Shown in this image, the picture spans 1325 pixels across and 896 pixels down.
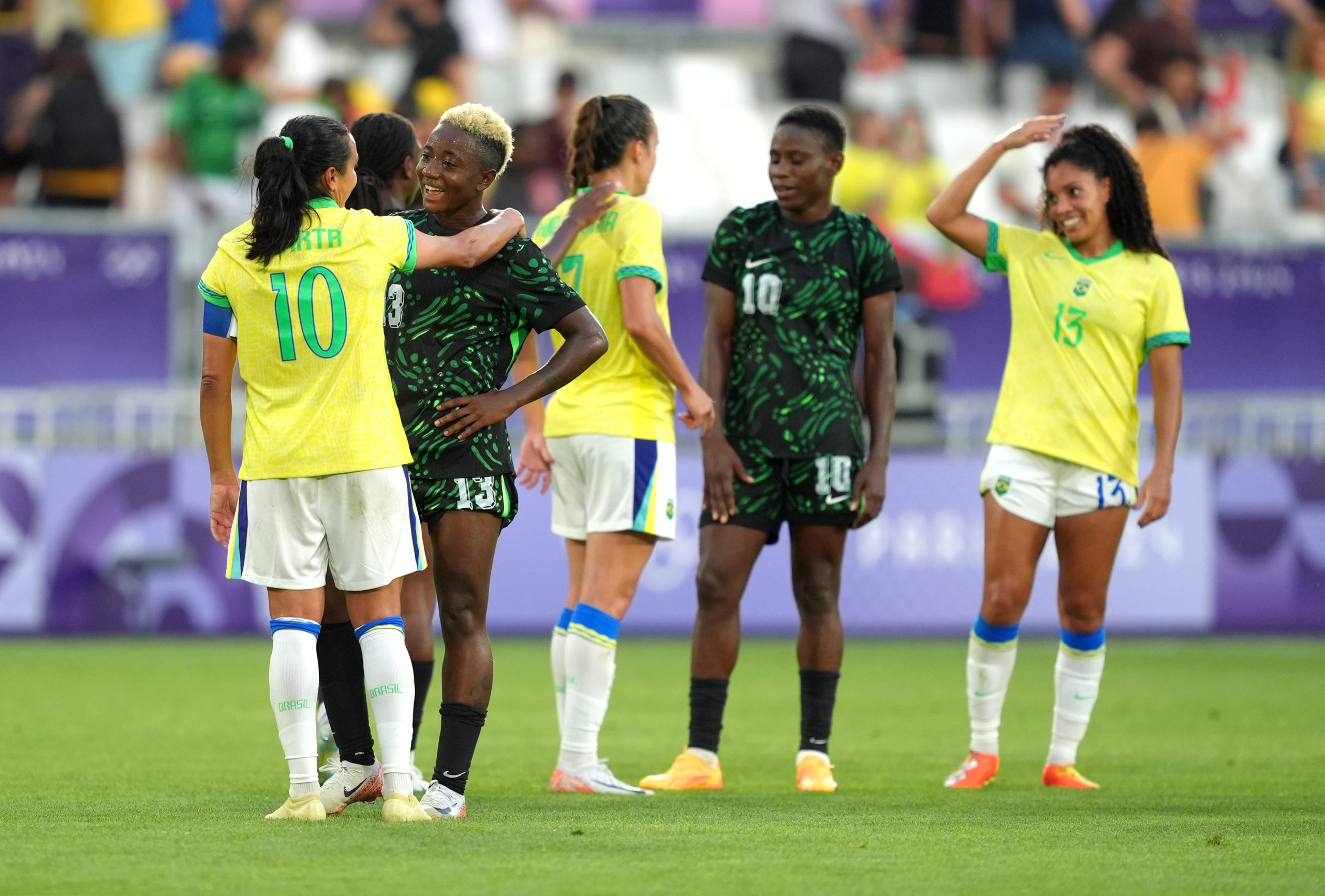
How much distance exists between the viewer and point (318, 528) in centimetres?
531

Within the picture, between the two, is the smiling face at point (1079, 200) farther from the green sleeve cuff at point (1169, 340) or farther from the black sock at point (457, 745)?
the black sock at point (457, 745)

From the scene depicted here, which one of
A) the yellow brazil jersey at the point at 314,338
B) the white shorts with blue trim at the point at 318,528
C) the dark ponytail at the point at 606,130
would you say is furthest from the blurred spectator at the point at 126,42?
the white shorts with blue trim at the point at 318,528

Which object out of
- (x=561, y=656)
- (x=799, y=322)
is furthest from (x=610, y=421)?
(x=561, y=656)

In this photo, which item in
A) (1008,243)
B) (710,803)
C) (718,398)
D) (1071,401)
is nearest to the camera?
(710,803)

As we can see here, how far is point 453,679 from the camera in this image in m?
5.62

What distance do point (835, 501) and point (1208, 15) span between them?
16971 millimetres

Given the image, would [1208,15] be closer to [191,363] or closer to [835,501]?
[191,363]

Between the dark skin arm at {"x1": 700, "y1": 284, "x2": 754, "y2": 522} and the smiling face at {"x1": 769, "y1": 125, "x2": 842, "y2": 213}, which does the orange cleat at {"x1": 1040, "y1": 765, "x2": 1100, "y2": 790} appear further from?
the smiling face at {"x1": 769, "y1": 125, "x2": 842, "y2": 213}

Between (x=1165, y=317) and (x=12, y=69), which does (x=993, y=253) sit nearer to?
(x=1165, y=317)

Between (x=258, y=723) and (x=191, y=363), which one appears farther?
(x=191, y=363)

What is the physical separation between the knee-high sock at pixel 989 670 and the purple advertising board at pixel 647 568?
6074mm

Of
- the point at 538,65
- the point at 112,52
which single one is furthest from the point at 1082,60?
the point at 112,52

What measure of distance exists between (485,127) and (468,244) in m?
0.41

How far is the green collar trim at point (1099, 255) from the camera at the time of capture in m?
6.99
